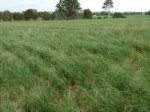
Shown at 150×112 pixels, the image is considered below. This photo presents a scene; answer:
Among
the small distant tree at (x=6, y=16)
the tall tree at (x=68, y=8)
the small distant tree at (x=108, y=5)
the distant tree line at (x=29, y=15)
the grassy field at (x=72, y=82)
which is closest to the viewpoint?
the grassy field at (x=72, y=82)

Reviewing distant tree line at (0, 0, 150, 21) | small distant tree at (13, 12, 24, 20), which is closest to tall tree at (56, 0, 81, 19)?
distant tree line at (0, 0, 150, 21)

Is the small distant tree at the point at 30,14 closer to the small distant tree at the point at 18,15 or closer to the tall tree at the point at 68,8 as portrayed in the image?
the small distant tree at the point at 18,15

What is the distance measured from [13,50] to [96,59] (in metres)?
2.34

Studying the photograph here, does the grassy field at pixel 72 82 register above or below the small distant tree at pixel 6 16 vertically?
above

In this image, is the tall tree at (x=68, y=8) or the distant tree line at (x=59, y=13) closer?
the distant tree line at (x=59, y=13)

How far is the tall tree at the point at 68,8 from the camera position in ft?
184

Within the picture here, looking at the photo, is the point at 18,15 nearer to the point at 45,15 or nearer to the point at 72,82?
the point at 45,15

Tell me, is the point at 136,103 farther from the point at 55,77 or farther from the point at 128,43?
the point at 128,43

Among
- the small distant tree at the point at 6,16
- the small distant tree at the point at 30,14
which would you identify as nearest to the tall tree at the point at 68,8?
the small distant tree at the point at 30,14

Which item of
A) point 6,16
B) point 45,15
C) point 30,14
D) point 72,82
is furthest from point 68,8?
point 72,82

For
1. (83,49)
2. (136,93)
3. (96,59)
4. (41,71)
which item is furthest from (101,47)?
(136,93)

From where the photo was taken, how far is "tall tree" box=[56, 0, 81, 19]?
56.0 m

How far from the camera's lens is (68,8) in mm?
56000

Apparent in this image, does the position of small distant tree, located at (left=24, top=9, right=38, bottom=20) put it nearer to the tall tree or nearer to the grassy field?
the tall tree
